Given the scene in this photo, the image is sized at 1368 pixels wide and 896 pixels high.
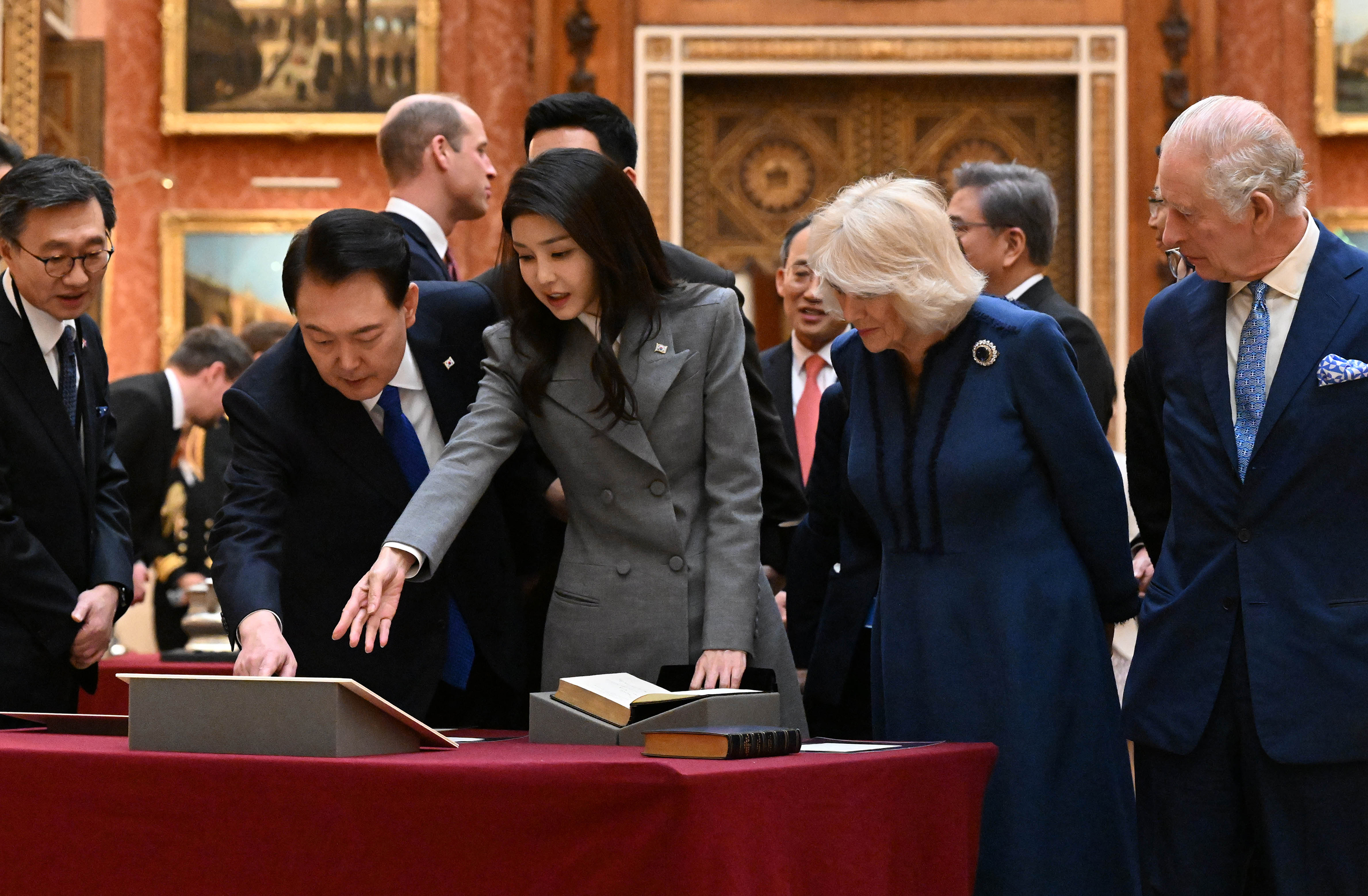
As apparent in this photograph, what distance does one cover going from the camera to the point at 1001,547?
308 centimetres

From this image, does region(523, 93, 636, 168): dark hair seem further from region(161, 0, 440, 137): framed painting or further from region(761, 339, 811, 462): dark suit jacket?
region(161, 0, 440, 137): framed painting

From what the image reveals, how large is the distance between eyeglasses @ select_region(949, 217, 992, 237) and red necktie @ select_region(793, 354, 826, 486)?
0.59 metres

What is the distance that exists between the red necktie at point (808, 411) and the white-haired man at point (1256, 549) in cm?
189

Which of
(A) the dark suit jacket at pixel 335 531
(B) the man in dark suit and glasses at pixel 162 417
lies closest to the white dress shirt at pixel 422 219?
(A) the dark suit jacket at pixel 335 531

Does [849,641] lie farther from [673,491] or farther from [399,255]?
[399,255]

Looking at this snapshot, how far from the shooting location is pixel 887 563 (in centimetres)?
323

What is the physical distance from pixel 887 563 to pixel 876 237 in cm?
67

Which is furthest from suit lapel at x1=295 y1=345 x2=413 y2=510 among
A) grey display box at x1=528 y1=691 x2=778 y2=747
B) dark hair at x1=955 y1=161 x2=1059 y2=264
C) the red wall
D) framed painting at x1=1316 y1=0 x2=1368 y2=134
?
→ framed painting at x1=1316 y1=0 x2=1368 y2=134

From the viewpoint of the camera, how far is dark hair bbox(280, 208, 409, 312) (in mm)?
3109

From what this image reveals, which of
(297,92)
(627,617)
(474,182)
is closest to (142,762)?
(627,617)

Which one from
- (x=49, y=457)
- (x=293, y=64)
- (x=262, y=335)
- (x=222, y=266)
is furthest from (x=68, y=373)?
(x=293, y=64)

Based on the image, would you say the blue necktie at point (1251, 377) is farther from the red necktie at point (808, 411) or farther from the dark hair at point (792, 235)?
the dark hair at point (792, 235)

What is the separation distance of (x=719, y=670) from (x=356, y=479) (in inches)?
33.9

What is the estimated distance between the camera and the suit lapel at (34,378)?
11.9 feet
